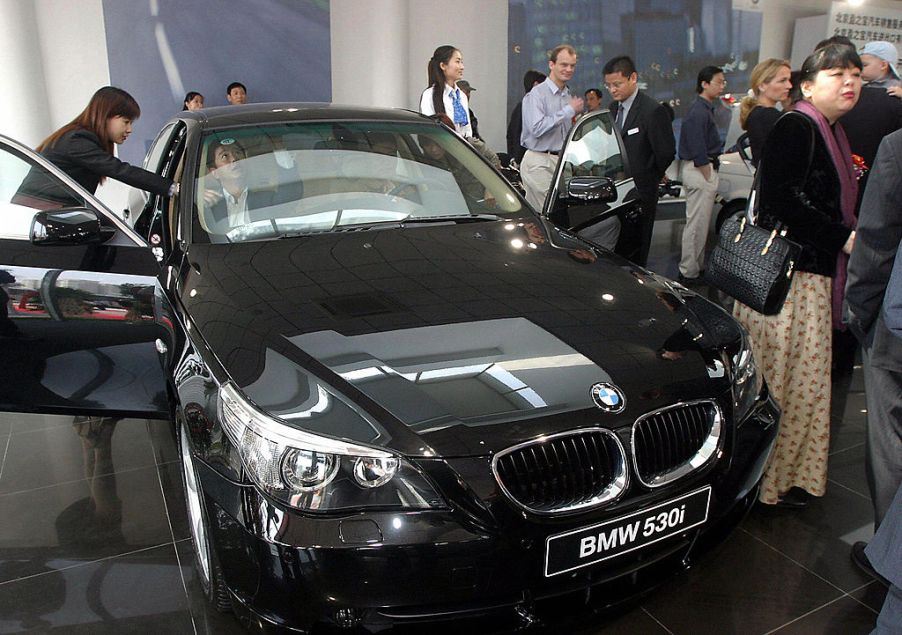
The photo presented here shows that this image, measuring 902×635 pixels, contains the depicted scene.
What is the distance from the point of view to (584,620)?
1602 millimetres

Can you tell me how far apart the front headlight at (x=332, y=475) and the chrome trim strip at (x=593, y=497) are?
14cm

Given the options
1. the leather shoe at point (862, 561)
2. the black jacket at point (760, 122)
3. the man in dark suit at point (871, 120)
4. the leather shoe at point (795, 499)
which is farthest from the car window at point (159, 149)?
the black jacket at point (760, 122)

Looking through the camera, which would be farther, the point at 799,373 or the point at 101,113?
the point at 101,113

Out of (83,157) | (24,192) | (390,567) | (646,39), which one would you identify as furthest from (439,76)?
(646,39)

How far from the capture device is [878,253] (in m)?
1.90

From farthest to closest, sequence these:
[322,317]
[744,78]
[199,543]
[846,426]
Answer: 1. [744,78]
2. [846,426]
3. [199,543]
4. [322,317]

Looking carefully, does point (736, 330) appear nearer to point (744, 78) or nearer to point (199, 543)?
point (199, 543)

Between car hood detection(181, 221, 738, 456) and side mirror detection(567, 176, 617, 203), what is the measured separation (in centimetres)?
58

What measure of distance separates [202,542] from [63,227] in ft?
3.56

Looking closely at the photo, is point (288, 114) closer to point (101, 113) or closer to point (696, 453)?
point (101, 113)

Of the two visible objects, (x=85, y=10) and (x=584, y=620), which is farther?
(x=85, y=10)

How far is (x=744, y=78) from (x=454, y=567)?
39.9ft

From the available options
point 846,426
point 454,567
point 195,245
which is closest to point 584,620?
point 454,567

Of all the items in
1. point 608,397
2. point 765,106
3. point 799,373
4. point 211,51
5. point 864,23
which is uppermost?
point 864,23
